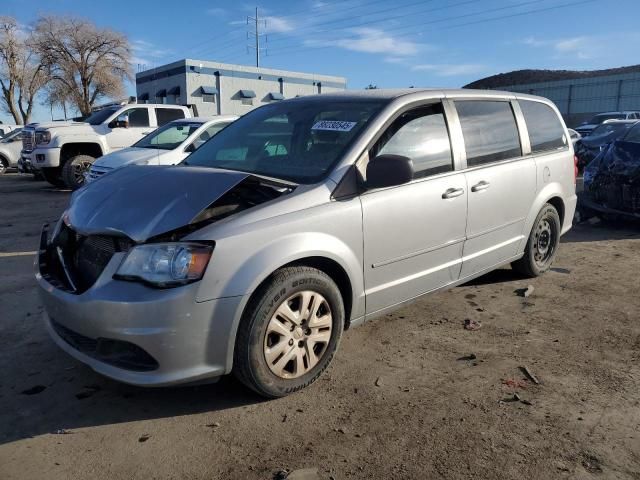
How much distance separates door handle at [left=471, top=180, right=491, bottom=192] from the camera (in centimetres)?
421

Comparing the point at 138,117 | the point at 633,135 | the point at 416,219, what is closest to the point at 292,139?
the point at 416,219

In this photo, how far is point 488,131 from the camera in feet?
14.9

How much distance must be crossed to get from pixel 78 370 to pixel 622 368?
3.58 m

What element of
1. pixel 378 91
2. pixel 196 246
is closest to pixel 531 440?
pixel 196 246

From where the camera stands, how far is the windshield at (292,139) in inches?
142

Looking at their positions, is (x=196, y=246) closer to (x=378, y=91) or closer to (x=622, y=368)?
(x=378, y=91)

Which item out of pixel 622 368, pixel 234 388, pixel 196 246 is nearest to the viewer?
pixel 196 246

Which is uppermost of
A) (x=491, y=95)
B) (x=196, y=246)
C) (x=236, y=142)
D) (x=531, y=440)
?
(x=491, y=95)

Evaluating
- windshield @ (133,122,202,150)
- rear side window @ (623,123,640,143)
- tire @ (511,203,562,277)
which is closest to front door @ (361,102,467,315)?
tire @ (511,203,562,277)

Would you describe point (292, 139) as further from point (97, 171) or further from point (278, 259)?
point (97, 171)

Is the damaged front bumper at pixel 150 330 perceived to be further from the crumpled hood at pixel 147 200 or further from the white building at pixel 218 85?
the white building at pixel 218 85

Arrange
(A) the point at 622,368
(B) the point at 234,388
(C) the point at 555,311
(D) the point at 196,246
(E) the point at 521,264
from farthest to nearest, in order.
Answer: (E) the point at 521,264 → (C) the point at 555,311 → (A) the point at 622,368 → (B) the point at 234,388 → (D) the point at 196,246

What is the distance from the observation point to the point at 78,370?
11.6 feet

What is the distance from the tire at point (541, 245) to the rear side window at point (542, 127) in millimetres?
608
